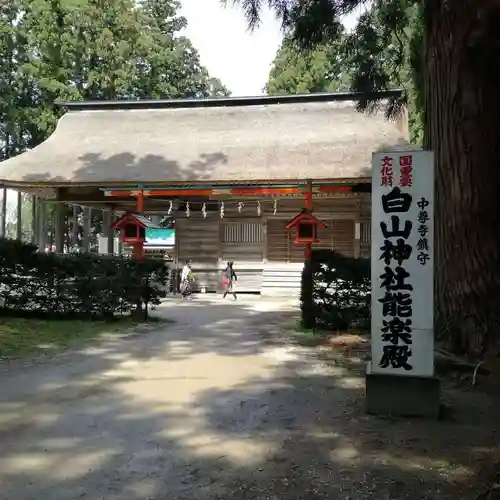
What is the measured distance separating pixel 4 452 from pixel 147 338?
202 inches

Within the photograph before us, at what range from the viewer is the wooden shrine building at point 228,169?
14.2 m

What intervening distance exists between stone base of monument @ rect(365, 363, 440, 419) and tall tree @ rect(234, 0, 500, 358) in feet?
6.45

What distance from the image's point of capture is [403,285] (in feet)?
16.4

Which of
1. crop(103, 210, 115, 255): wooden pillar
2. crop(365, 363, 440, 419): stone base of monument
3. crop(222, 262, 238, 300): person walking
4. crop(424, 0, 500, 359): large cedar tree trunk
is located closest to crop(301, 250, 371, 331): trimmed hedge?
crop(424, 0, 500, 359): large cedar tree trunk

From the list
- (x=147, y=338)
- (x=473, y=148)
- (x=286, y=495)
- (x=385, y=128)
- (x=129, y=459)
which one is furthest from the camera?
(x=385, y=128)

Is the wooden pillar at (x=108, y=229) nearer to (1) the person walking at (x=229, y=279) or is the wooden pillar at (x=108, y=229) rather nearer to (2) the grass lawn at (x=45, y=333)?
(1) the person walking at (x=229, y=279)

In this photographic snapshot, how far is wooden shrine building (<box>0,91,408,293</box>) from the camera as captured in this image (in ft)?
46.5

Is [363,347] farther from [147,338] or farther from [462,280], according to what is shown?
[147,338]

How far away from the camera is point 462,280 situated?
6828 millimetres

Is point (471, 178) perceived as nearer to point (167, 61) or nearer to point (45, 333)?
point (45, 333)

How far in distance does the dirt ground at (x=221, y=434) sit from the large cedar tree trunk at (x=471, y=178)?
0.98 meters

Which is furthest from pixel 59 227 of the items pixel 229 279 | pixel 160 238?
pixel 229 279

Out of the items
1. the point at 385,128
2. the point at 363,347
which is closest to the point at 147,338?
the point at 363,347

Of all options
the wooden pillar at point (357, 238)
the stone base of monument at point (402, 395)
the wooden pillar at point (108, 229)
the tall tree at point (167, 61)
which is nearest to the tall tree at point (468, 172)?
the stone base of monument at point (402, 395)
